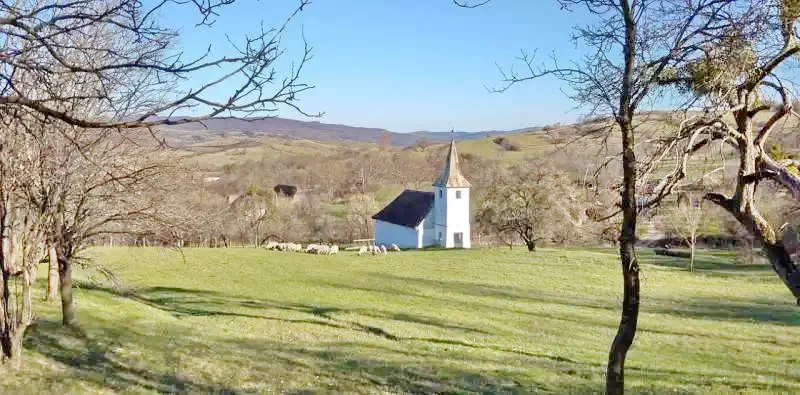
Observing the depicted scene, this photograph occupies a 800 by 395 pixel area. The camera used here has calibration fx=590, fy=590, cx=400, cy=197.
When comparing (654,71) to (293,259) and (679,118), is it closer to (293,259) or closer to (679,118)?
(679,118)

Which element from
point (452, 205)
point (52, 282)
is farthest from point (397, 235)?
point (52, 282)

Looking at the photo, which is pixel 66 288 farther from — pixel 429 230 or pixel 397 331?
pixel 429 230

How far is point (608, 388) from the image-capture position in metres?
7.27

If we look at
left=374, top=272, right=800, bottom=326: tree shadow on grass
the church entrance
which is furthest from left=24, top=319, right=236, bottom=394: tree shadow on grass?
the church entrance

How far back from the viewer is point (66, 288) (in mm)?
12555

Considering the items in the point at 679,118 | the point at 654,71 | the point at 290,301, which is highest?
the point at 654,71

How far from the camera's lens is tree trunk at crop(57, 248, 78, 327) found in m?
12.5

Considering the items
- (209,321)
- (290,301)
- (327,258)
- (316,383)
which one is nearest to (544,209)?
(327,258)

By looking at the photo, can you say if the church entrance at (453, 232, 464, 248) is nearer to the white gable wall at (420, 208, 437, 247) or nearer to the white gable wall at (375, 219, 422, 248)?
the white gable wall at (420, 208, 437, 247)

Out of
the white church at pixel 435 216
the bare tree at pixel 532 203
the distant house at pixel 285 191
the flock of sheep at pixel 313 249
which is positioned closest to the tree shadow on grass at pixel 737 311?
the bare tree at pixel 532 203

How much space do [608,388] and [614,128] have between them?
10.4 feet

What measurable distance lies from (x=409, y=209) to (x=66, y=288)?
48.1 meters

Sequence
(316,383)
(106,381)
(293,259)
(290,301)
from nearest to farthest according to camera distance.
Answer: (106,381), (316,383), (290,301), (293,259)

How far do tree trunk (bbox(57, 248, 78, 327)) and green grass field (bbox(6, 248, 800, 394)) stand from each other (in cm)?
30
